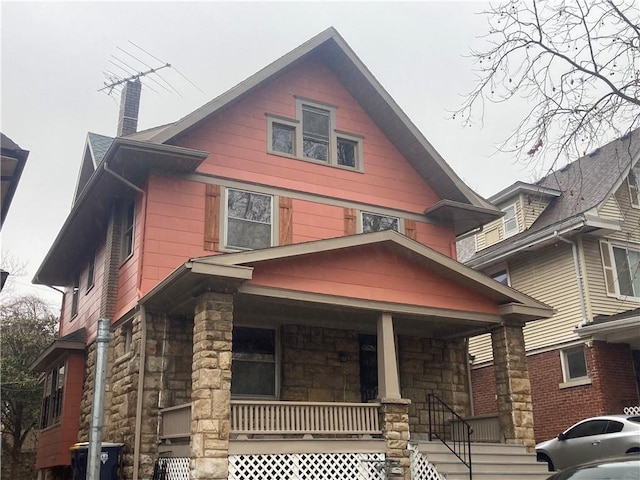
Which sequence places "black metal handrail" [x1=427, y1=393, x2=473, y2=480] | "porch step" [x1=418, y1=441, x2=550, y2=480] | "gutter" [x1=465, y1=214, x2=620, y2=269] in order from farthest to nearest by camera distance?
1. "gutter" [x1=465, y1=214, x2=620, y2=269]
2. "black metal handrail" [x1=427, y1=393, x2=473, y2=480]
3. "porch step" [x1=418, y1=441, x2=550, y2=480]

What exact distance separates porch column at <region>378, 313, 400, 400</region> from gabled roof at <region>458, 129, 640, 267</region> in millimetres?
7242

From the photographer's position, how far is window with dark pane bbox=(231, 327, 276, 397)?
12203 millimetres

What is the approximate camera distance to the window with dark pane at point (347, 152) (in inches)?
579

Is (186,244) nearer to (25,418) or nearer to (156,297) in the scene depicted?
(156,297)

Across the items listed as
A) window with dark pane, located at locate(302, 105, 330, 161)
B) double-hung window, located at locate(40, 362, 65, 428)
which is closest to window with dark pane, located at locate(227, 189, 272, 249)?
window with dark pane, located at locate(302, 105, 330, 161)

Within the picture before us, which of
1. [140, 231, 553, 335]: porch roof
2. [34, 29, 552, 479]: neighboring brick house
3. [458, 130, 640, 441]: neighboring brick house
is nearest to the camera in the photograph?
[140, 231, 553, 335]: porch roof

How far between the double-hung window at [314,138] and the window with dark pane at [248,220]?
1.23 m

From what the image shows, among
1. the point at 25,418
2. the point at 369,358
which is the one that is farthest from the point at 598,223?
the point at 25,418

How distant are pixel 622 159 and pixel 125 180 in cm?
1336

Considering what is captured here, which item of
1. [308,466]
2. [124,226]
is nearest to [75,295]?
[124,226]

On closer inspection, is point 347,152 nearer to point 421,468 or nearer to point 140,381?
point 140,381

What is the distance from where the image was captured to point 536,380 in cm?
1794

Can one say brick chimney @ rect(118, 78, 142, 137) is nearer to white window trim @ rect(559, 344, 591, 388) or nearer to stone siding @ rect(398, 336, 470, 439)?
stone siding @ rect(398, 336, 470, 439)

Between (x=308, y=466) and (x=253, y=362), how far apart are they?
2884mm
